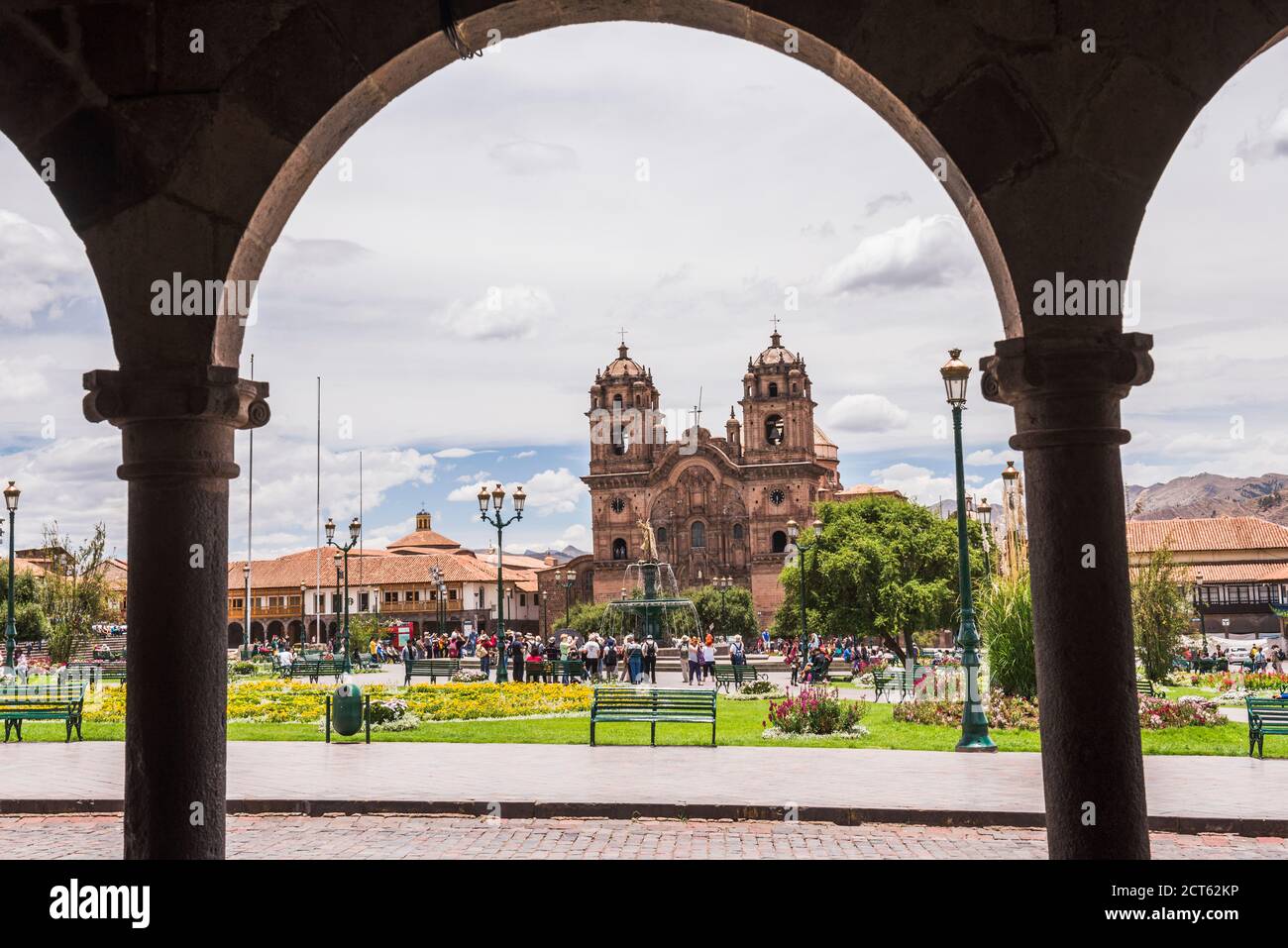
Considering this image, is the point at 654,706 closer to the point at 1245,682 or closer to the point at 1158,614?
the point at 1158,614

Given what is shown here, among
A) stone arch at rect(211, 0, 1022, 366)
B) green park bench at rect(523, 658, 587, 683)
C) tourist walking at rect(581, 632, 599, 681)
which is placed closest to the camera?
stone arch at rect(211, 0, 1022, 366)

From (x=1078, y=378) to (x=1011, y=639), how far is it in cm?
1313

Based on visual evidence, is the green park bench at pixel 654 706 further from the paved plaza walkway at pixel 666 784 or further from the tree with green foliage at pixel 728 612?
the tree with green foliage at pixel 728 612

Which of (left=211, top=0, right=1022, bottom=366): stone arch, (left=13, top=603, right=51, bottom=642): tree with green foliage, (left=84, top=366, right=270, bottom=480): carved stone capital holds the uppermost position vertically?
(left=211, top=0, right=1022, bottom=366): stone arch

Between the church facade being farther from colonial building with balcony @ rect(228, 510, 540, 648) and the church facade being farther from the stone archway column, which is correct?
the stone archway column

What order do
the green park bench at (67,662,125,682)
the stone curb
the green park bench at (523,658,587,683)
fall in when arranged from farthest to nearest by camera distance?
the green park bench at (523,658,587,683) < the green park bench at (67,662,125,682) < the stone curb

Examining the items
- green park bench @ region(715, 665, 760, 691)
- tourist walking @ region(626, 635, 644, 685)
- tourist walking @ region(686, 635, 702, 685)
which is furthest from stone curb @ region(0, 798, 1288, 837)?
tourist walking @ region(686, 635, 702, 685)

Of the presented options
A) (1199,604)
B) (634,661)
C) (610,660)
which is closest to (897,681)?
(634,661)

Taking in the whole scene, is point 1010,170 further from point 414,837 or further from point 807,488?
point 807,488

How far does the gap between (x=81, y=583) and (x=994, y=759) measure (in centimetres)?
2718

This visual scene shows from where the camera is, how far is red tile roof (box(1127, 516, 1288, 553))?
67750 mm

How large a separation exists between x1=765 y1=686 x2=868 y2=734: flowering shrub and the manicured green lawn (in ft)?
1.11

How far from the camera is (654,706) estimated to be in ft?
45.2
